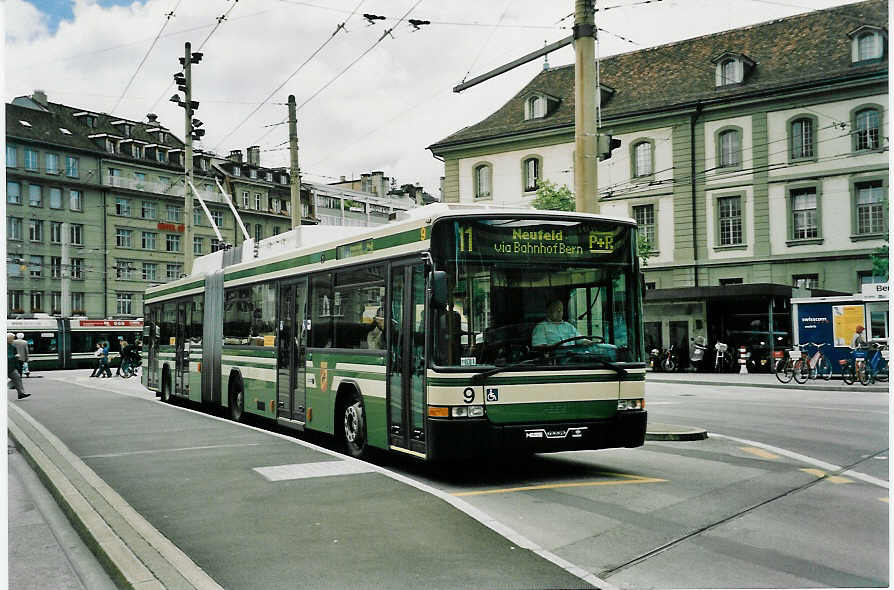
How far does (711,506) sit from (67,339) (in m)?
49.3

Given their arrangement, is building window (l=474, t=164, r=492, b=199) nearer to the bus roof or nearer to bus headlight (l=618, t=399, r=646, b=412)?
the bus roof

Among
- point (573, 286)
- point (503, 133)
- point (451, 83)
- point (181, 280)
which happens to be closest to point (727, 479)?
point (573, 286)

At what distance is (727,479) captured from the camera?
31.1 ft

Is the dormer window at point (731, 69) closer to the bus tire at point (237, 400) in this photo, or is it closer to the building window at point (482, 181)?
the building window at point (482, 181)

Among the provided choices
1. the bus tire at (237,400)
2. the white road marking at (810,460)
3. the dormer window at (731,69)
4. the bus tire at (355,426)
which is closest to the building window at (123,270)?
the bus tire at (237,400)

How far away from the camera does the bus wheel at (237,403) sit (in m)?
16.0

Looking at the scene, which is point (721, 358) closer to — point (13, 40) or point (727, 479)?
point (727, 479)

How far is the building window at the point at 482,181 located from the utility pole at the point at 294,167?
743 centimetres

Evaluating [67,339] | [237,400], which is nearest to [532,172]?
[237,400]

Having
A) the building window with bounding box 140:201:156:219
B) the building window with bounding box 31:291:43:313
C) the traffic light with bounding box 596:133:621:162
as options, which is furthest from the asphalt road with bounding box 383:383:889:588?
the building window with bounding box 140:201:156:219

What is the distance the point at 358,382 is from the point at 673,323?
28.0 meters

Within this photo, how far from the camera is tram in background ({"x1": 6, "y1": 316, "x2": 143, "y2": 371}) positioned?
50.2 m

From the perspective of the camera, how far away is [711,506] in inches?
314

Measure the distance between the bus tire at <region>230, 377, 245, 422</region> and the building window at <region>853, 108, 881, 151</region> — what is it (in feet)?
49.4
